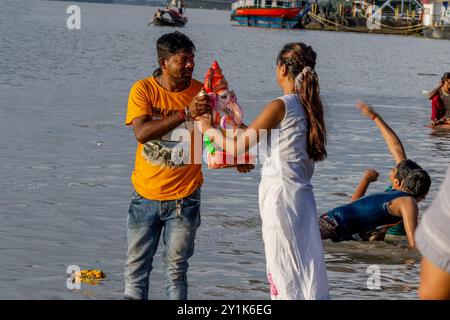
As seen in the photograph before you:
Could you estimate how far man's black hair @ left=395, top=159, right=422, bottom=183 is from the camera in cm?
798

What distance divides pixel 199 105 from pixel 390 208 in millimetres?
3495

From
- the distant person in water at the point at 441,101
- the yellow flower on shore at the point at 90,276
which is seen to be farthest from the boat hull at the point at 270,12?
the yellow flower on shore at the point at 90,276

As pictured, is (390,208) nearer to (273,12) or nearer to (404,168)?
(404,168)

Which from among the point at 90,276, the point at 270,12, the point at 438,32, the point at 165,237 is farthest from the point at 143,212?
the point at 270,12

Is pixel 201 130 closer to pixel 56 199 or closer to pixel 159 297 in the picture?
pixel 159 297

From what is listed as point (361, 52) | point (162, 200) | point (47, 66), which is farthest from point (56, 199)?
point (361, 52)

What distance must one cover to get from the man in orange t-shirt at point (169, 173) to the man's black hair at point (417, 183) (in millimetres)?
3116

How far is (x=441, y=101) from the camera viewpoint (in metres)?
17.5

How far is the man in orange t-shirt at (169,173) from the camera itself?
17.0 feet

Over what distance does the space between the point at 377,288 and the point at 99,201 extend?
12.6ft

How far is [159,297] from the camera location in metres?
7.13

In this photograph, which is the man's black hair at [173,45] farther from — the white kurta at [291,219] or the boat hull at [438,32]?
the boat hull at [438,32]

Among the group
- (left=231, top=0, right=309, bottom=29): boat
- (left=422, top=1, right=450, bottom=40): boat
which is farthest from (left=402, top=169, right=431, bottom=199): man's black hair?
(left=231, top=0, right=309, bottom=29): boat

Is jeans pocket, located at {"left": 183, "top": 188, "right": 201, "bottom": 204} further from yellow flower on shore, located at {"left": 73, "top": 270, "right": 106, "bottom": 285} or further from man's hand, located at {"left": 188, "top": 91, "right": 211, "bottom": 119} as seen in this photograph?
yellow flower on shore, located at {"left": 73, "top": 270, "right": 106, "bottom": 285}
